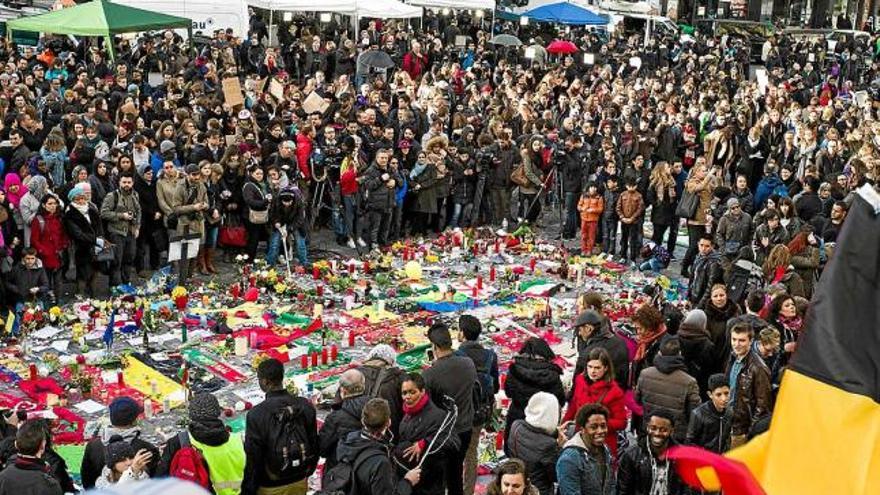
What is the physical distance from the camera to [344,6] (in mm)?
26000

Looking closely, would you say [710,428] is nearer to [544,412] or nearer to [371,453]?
[544,412]

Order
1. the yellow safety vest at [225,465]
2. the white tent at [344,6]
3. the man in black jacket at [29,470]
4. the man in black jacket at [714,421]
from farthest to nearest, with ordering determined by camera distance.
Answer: the white tent at [344,6]
the man in black jacket at [714,421]
the yellow safety vest at [225,465]
the man in black jacket at [29,470]

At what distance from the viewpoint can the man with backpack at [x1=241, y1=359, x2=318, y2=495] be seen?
22.6 feet

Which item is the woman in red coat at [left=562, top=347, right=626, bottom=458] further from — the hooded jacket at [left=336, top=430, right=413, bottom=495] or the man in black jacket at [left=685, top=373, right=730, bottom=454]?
the hooded jacket at [left=336, top=430, right=413, bottom=495]

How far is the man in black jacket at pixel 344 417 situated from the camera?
7.05 metres

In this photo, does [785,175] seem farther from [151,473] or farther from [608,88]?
[151,473]

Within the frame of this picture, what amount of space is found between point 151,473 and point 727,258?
285 inches

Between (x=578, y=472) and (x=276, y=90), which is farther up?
(x=276, y=90)

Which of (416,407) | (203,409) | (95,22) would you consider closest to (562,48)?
(95,22)

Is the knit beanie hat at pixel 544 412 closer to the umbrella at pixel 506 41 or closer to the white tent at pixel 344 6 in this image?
the white tent at pixel 344 6

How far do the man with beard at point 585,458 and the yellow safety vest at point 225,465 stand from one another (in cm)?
186

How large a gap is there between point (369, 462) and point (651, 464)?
1780mm

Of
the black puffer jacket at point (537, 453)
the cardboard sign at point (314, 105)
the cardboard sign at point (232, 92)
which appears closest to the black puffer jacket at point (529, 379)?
the black puffer jacket at point (537, 453)

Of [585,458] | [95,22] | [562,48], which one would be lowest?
[585,458]
